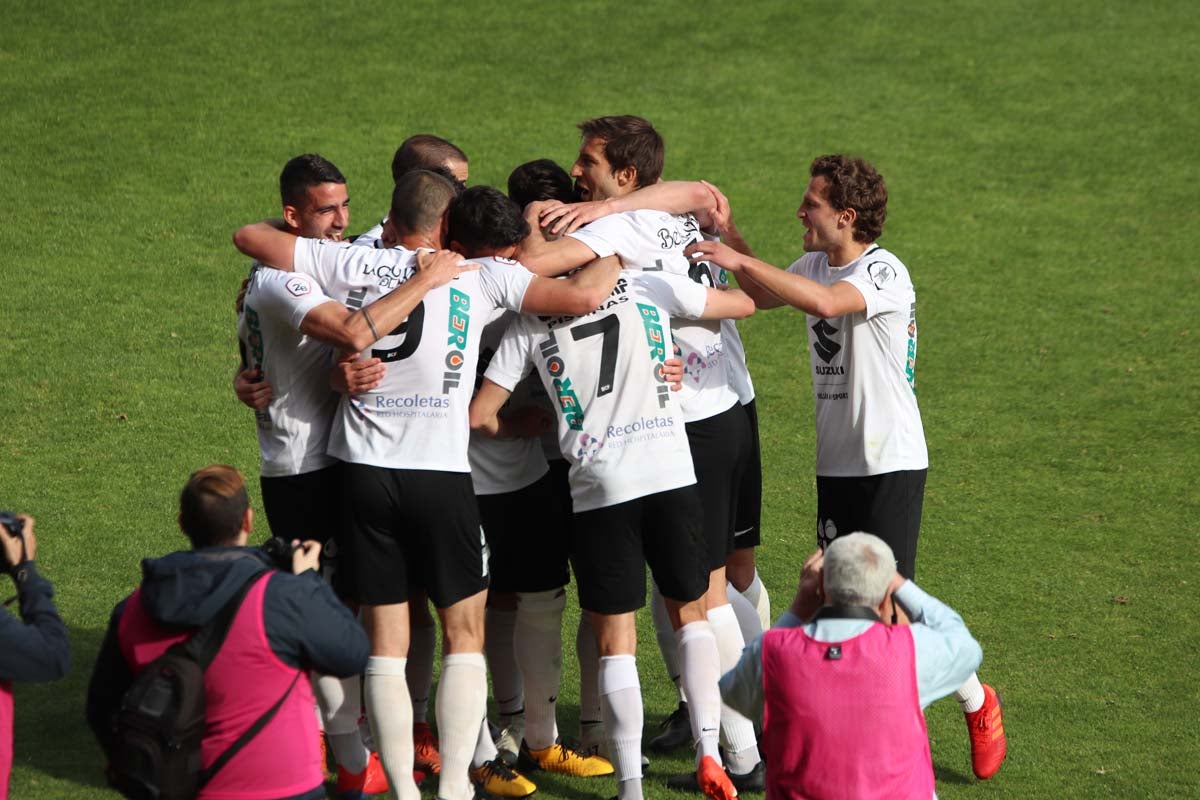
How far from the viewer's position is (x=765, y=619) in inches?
246

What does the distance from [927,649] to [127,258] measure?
8.88 meters

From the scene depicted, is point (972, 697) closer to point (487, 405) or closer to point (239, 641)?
point (487, 405)

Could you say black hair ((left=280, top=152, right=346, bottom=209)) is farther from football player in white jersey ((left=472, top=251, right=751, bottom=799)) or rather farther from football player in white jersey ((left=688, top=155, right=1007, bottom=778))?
football player in white jersey ((left=688, top=155, right=1007, bottom=778))

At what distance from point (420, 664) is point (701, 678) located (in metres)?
1.20

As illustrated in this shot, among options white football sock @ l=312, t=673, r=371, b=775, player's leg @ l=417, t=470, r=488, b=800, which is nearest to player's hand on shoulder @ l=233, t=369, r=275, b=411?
player's leg @ l=417, t=470, r=488, b=800

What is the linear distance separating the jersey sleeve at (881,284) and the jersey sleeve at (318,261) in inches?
74.6

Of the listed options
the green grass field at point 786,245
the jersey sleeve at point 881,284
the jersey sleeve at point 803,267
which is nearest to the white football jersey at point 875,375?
the jersey sleeve at point 881,284

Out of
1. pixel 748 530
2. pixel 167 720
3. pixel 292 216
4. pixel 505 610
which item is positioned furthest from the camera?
pixel 748 530

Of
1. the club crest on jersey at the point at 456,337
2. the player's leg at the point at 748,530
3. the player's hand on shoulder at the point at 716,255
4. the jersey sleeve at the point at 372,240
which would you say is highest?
the jersey sleeve at the point at 372,240

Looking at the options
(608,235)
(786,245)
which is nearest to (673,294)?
(608,235)

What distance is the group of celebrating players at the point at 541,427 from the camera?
480cm

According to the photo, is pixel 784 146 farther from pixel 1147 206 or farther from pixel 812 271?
pixel 812 271

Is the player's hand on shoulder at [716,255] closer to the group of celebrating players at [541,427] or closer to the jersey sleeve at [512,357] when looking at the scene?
the group of celebrating players at [541,427]

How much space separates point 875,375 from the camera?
543 cm
